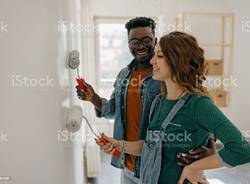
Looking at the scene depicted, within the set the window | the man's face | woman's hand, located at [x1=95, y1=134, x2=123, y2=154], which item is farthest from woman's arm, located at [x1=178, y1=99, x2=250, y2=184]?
the window

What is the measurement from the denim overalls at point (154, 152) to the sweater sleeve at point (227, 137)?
124 mm

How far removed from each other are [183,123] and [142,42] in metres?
0.54

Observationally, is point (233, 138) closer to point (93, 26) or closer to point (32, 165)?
point (32, 165)

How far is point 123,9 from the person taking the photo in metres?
3.75

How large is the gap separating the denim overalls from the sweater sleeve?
0.41ft

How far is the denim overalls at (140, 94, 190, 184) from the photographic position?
3.14 feet

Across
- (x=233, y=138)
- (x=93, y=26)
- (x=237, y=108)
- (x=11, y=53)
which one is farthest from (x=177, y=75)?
(x=237, y=108)

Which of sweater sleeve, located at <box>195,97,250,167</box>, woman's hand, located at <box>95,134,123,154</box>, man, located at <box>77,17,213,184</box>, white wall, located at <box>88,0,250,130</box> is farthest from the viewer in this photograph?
white wall, located at <box>88,0,250,130</box>

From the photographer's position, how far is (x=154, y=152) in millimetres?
1021

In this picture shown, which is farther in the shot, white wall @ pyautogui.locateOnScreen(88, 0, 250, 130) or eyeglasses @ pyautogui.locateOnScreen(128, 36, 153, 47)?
white wall @ pyautogui.locateOnScreen(88, 0, 250, 130)

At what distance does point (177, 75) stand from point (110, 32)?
3169mm

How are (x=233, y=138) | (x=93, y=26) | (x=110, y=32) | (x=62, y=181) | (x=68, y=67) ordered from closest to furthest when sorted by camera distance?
(x=233, y=138)
(x=62, y=181)
(x=68, y=67)
(x=93, y=26)
(x=110, y=32)

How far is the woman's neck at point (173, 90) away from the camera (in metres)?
0.98

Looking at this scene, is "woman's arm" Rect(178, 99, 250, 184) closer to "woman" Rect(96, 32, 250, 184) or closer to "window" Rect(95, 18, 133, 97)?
"woman" Rect(96, 32, 250, 184)
